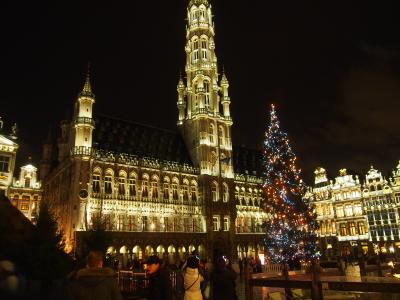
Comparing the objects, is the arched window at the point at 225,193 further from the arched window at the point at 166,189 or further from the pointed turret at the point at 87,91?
the pointed turret at the point at 87,91

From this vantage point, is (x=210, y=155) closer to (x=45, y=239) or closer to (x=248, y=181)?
(x=248, y=181)

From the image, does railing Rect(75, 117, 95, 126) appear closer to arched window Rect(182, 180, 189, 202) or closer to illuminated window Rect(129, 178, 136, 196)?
illuminated window Rect(129, 178, 136, 196)

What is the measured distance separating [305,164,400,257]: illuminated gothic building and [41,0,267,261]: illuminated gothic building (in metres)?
12.7

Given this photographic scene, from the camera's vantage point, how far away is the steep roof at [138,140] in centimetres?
4572

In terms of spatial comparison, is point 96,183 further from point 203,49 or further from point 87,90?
point 203,49

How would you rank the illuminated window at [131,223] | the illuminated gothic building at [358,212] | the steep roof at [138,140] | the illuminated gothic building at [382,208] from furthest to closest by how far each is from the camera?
the illuminated gothic building at [358,212]
the illuminated gothic building at [382,208]
the steep roof at [138,140]
the illuminated window at [131,223]

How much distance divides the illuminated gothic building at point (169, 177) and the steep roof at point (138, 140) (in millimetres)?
166

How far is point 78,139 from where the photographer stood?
40969 mm

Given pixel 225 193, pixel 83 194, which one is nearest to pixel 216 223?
pixel 225 193

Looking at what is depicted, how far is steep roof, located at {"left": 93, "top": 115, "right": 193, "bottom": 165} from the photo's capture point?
45.7 m

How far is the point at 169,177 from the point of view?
47.5 metres

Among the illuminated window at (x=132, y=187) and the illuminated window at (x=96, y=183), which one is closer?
the illuminated window at (x=96, y=183)

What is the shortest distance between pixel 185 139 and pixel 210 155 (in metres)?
5.83

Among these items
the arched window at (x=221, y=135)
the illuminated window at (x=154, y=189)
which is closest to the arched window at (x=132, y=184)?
the illuminated window at (x=154, y=189)
